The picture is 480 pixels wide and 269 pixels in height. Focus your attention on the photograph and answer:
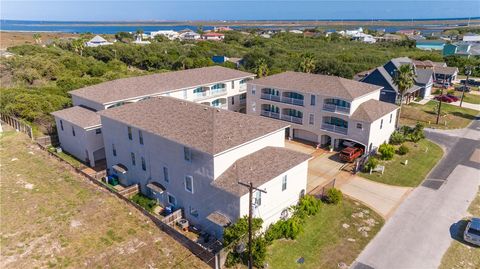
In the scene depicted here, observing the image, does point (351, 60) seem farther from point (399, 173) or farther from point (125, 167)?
point (125, 167)

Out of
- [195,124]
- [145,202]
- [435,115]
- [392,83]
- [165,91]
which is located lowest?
[145,202]

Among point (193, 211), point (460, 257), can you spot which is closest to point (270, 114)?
point (193, 211)

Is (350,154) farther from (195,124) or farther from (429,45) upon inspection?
(429,45)

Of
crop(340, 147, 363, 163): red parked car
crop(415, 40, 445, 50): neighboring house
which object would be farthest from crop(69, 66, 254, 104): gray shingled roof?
crop(415, 40, 445, 50): neighboring house

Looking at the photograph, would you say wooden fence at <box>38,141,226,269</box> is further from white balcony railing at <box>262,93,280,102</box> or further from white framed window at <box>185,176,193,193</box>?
white balcony railing at <box>262,93,280,102</box>

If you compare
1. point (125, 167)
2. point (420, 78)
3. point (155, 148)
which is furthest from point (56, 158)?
point (420, 78)

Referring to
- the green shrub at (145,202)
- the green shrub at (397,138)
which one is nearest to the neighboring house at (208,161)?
the green shrub at (145,202)
